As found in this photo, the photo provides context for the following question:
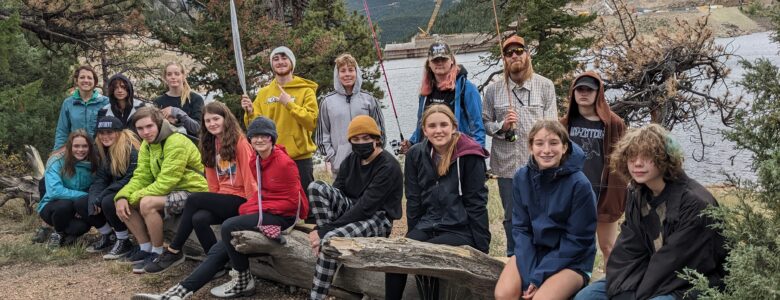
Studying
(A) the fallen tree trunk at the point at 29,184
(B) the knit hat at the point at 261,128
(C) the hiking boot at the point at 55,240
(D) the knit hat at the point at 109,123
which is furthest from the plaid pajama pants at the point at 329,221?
(A) the fallen tree trunk at the point at 29,184

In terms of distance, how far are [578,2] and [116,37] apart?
321 inches

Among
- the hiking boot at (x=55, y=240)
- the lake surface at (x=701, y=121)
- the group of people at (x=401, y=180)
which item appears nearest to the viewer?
the group of people at (x=401, y=180)

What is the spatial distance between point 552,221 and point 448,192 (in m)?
0.83

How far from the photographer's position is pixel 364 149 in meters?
4.86

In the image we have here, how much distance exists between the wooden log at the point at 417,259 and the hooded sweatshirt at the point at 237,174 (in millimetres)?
1553

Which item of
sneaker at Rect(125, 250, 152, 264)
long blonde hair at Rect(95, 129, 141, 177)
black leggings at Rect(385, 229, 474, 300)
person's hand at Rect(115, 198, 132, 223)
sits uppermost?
long blonde hair at Rect(95, 129, 141, 177)

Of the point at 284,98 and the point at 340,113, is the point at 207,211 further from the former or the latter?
the point at 340,113

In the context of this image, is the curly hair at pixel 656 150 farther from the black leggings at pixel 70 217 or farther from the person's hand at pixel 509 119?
the black leggings at pixel 70 217

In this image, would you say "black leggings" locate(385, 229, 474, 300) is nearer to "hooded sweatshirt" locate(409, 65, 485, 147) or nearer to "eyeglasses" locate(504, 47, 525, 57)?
"hooded sweatshirt" locate(409, 65, 485, 147)

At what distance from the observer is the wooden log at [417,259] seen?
402 cm

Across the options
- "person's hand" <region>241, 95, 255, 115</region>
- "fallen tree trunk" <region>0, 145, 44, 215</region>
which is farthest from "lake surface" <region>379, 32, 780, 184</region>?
"fallen tree trunk" <region>0, 145, 44, 215</region>

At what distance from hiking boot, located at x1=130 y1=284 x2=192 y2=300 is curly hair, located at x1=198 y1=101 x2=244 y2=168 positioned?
113 cm

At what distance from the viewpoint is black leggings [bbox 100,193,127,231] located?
6.32m

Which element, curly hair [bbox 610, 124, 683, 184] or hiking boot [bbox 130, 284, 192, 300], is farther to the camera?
hiking boot [bbox 130, 284, 192, 300]
